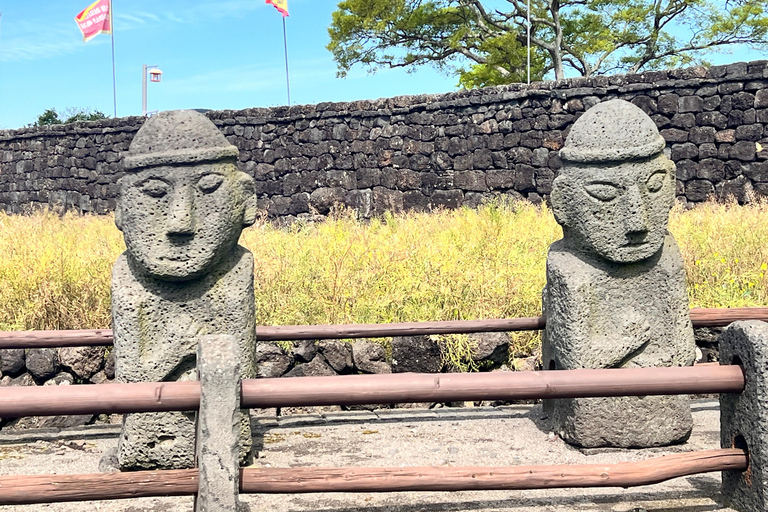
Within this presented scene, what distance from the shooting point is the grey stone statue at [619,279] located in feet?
13.0

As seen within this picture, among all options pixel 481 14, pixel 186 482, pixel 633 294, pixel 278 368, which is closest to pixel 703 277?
pixel 633 294

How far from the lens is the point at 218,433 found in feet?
9.57

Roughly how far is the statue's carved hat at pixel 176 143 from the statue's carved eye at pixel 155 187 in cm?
8

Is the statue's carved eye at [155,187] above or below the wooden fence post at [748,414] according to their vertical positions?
above

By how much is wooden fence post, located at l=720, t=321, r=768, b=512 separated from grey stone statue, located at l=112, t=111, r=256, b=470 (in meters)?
2.08

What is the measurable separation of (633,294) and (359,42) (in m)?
19.2

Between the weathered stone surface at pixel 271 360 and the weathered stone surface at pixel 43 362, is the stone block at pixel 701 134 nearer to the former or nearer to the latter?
the weathered stone surface at pixel 271 360

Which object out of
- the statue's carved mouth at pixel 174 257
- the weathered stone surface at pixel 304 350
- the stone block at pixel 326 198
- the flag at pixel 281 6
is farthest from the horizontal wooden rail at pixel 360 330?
the flag at pixel 281 6

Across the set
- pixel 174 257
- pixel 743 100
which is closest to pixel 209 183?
pixel 174 257

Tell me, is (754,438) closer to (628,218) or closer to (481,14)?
(628,218)

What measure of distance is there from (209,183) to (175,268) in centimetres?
41

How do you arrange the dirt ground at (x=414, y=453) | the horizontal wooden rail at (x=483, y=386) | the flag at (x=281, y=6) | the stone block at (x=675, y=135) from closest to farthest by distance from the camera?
the horizontal wooden rail at (x=483, y=386), the dirt ground at (x=414, y=453), the stone block at (x=675, y=135), the flag at (x=281, y=6)

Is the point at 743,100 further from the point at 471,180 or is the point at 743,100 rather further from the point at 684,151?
the point at 471,180

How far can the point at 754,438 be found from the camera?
10.2 ft
